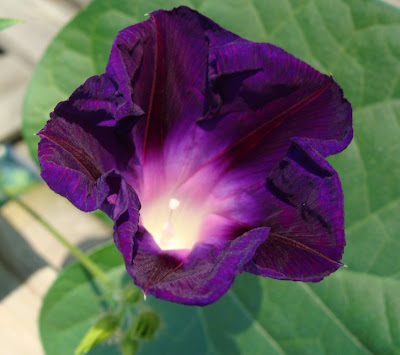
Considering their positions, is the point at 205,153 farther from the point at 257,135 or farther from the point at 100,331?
the point at 100,331

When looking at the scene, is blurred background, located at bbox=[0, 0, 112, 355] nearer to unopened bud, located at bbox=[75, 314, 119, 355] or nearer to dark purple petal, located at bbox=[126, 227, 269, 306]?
unopened bud, located at bbox=[75, 314, 119, 355]

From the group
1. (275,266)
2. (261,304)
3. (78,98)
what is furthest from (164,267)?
(261,304)

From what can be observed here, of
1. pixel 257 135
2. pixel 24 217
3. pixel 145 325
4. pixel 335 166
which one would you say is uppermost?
pixel 257 135

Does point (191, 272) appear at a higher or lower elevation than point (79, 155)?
lower

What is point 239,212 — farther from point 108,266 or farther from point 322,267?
point 108,266

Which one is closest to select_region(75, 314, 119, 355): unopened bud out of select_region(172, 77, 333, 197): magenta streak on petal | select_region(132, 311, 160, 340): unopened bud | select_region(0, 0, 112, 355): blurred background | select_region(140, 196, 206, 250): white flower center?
select_region(132, 311, 160, 340): unopened bud

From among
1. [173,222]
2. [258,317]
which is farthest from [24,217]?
[258,317]
